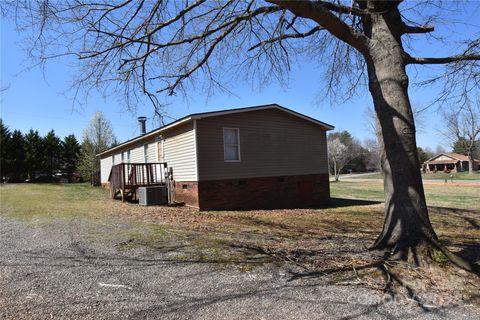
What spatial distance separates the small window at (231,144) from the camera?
14273 millimetres

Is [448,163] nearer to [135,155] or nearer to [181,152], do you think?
[135,155]

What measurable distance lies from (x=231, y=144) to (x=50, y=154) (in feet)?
130

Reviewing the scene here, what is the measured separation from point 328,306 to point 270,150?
11.9 metres

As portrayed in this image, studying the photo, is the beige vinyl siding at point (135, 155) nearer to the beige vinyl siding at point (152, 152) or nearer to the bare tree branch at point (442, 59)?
the beige vinyl siding at point (152, 152)

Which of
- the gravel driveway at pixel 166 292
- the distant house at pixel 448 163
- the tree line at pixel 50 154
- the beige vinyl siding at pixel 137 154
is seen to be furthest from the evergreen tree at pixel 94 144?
the distant house at pixel 448 163

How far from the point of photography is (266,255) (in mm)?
5754

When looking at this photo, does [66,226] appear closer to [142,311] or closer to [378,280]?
[142,311]

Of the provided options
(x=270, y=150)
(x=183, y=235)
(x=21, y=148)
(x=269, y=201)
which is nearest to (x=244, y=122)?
(x=270, y=150)

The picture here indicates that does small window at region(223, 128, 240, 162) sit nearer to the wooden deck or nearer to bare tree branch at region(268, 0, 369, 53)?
the wooden deck

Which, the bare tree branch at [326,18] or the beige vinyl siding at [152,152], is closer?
the bare tree branch at [326,18]

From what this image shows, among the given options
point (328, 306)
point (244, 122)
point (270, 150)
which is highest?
point (244, 122)

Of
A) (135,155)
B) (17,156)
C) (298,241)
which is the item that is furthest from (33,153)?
(298,241)

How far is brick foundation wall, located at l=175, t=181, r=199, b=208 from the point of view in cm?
1345

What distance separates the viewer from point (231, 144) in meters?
14.4
